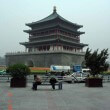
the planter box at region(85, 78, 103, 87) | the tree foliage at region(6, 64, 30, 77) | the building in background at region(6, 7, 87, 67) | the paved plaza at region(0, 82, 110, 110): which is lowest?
the paved plaza at region(0, 82, 110, 110)

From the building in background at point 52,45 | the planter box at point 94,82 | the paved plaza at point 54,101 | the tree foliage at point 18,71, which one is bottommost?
A: the paved plaza at point 54,101

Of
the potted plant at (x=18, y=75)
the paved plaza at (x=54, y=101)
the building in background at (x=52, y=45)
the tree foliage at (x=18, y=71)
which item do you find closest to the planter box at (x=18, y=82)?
the potted plant at (x=18, y=75)

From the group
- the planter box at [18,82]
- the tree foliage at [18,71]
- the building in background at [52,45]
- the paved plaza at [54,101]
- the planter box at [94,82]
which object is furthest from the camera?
the building in background at [52,45]

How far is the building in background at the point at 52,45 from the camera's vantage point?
67.9m

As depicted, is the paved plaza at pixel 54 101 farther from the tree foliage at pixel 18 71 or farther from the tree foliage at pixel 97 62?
the tree foliage at pixel 97 62

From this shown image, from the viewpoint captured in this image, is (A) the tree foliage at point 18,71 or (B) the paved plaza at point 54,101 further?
(A) the tree foliage at point 18,71

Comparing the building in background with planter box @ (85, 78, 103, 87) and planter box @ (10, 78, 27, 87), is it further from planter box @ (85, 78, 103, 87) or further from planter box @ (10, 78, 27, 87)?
planter box @ (10, 78, 27, 87)

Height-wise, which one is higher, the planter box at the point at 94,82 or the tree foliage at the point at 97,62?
the tree foliage at the point at 97,62

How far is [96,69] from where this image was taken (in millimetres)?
22453

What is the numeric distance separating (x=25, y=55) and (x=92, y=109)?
6563 centimetres

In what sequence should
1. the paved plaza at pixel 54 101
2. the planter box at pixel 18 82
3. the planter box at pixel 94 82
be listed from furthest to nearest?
the planter box at pixel 94 82
the planter box at pixel 18 82
the paved plaza at pixel 54 101

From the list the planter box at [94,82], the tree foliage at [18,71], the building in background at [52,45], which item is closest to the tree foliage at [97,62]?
the planter box at [94,82]

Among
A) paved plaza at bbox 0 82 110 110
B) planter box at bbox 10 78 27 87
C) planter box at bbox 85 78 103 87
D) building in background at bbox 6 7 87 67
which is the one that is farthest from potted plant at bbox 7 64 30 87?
building in background at bbox 6 7 87 67

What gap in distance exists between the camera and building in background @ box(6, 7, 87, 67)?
223 ft
